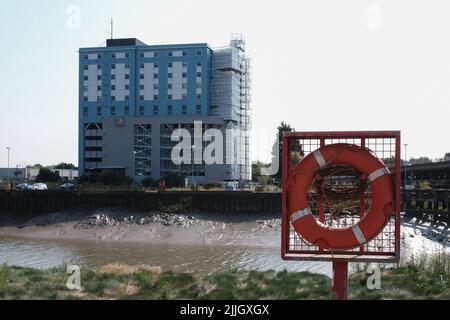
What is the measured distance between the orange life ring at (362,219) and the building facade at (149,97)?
67.9m

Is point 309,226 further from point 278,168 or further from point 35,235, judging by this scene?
point 278,168

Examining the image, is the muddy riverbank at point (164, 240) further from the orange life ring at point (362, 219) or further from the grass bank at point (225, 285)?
the orange life ring at point (362, 219)

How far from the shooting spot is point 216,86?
82.6 metres

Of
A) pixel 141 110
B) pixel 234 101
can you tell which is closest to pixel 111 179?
pixel 141 110

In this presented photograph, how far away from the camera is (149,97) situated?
3248 inches

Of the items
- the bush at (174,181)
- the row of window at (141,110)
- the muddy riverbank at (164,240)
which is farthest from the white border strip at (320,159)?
the row of window at (141,110)

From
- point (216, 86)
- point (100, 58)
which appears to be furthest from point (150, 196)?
point (100, 58)

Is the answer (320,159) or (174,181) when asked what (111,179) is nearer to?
(174,181)

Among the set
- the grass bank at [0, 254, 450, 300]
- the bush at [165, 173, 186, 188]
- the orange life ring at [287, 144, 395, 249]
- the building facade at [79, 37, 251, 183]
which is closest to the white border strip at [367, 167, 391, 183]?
the orange life ring at [287, 144, 395, 249]

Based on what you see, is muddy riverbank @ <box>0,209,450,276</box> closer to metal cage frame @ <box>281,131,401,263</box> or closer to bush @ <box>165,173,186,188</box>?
metal cage frame @ <box>281,131,401,263</box>

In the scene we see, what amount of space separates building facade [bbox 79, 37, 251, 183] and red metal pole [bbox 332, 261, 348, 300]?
6756 cm

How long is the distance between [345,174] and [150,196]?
34.9 metres

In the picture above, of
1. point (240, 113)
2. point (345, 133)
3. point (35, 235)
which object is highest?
point (240, 113)
